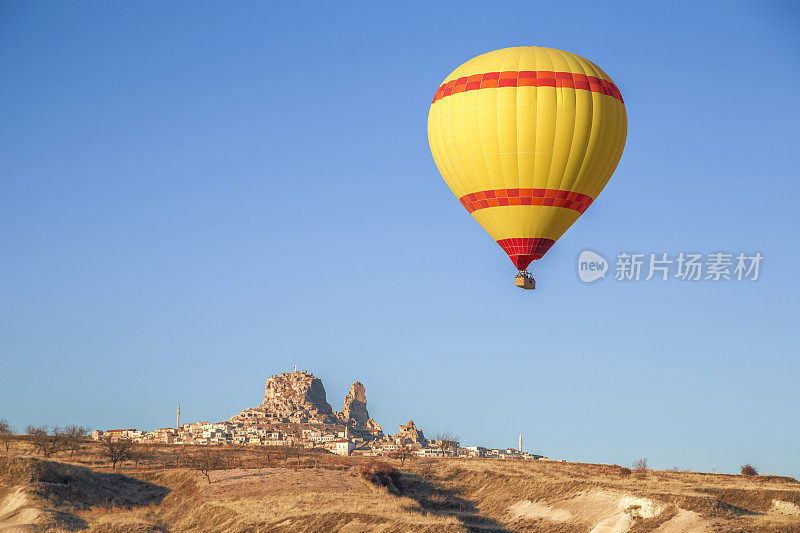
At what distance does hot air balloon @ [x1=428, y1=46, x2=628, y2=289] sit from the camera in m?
57.5

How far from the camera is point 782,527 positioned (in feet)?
186

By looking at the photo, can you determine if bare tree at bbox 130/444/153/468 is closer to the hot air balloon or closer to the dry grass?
the dry grass

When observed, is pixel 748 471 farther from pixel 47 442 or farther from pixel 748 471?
pixel 47 442

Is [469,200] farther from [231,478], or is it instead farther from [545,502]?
[231,478]

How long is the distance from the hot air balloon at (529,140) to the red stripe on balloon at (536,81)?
0.06 metres

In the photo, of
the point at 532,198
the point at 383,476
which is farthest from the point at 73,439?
the point at 532,198

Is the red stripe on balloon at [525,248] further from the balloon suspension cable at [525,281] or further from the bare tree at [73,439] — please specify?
the bare tree at [73,439]

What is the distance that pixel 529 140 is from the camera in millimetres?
57438

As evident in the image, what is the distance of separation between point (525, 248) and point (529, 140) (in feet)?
24.0

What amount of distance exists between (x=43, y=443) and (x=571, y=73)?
281 ft

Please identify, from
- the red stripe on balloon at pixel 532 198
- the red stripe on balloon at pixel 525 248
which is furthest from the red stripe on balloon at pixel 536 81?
the red stripe on balloon at pixel 525 248

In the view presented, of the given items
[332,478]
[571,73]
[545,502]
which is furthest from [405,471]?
[571,73]

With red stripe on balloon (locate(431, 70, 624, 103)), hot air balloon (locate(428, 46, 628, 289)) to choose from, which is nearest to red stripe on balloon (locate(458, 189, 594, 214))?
hot air balloon (locate(428, 46, 628, 289))

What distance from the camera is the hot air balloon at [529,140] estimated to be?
57.5 meters
